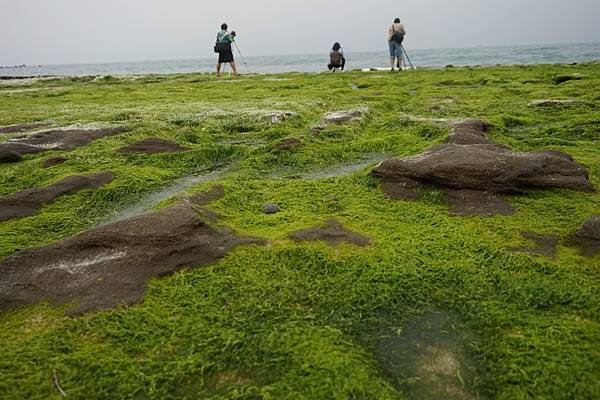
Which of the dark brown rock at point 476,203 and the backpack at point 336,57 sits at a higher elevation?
the backpack at point 336,57

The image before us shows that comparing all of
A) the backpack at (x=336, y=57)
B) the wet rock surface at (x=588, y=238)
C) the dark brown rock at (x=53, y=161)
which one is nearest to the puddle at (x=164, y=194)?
the dark brown rock at (x=53, y=161)

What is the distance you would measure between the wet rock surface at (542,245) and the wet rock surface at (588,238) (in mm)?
137

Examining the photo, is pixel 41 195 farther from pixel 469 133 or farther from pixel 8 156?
pixel 469 133

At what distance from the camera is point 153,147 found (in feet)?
25.1

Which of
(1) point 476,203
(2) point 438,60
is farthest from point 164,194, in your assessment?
(2) point 438,60

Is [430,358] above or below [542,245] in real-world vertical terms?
below

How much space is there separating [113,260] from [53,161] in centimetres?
413

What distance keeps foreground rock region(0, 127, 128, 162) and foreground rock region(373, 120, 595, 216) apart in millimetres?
5718

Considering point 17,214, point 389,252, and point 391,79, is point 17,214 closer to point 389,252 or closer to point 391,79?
A: point 389,252

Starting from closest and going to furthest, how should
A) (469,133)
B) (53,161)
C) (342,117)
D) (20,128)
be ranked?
(53,161)
(469,133)
(20,128)
(342,117)

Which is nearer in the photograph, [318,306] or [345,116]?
[318,306]

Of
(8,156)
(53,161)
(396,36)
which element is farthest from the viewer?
(396,36)

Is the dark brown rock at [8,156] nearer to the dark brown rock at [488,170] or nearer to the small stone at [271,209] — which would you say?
the small stone at [271,209]

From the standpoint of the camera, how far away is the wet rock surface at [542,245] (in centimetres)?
369
